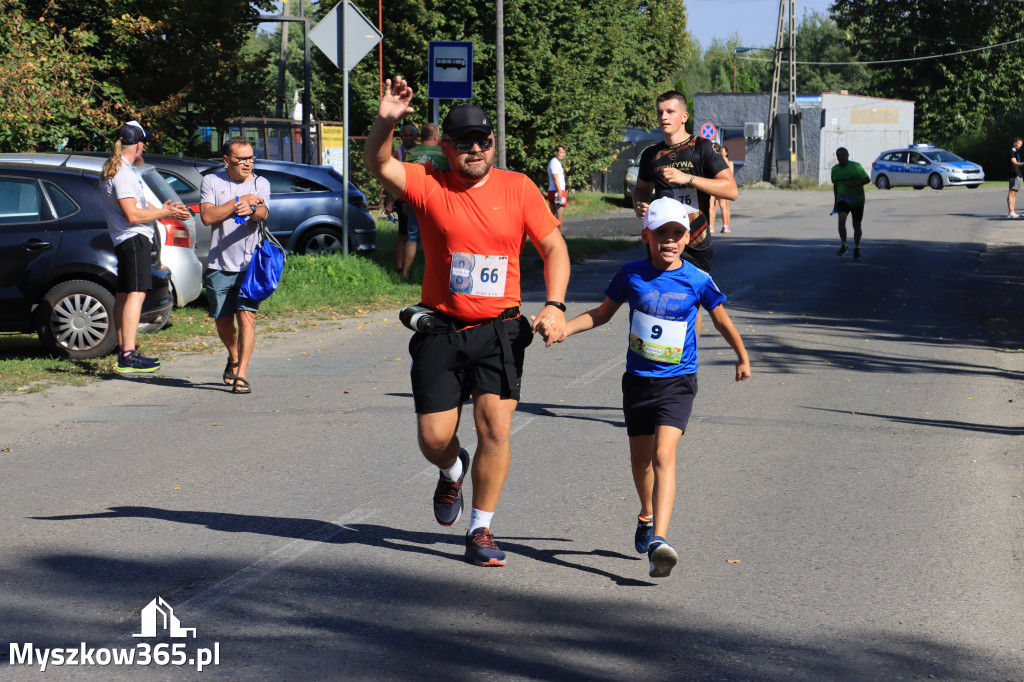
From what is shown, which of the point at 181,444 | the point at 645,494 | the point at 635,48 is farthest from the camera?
the point at 635,48

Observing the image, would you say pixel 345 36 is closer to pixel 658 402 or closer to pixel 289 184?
pixel 289 184

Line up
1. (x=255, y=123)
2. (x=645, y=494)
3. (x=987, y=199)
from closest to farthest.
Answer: (x=645, y=494) < (x=255, y=123) < (x=987, y=199)

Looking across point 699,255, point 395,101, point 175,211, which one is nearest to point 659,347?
point 395,101

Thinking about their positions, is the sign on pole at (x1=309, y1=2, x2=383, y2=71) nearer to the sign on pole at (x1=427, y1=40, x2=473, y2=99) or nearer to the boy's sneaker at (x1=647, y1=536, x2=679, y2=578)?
the sign on pole at (x1=427, y1=40, x2=473, y2=99)

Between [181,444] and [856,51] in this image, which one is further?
[856,51]

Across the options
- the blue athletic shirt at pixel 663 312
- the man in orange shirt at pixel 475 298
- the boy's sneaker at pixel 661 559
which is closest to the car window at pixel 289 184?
the man in orange shirt at pixel 475 298

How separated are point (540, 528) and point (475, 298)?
1.32 metres

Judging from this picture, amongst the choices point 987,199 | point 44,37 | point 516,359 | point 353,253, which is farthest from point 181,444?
point 987,199

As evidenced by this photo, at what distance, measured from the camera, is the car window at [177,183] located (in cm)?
1375

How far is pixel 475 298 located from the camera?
16.6 ft

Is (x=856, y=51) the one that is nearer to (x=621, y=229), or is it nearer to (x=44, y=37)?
(x=621, y=229)

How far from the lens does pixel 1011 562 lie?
5.24 m

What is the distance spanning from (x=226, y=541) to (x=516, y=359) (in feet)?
5.32

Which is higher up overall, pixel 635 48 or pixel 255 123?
pixel 635 48
